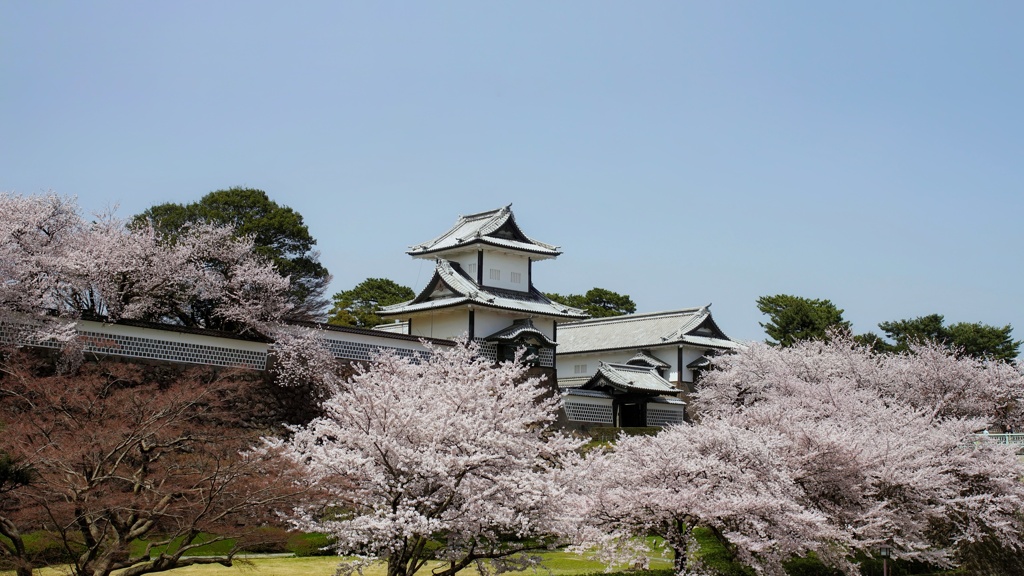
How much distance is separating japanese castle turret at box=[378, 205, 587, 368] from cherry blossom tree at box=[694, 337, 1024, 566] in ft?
27.8

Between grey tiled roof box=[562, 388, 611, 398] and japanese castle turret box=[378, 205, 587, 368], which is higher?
japanese castle turret box=[378, 205, 587, 368]

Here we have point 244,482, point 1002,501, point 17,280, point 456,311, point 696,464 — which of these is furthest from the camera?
point 456,311

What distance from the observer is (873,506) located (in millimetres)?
21906

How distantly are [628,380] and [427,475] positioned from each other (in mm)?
24019

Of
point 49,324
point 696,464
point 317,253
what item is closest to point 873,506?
→ point 696,464

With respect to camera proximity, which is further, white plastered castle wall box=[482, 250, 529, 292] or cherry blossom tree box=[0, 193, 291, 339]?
white plastered castle wall box=[482, 250, 529, 292]

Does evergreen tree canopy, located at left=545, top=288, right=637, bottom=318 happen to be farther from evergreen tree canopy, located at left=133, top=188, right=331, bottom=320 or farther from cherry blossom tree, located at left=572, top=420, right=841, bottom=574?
cherry blossom tree, located at left=572, top=420, right=841, bottom=574

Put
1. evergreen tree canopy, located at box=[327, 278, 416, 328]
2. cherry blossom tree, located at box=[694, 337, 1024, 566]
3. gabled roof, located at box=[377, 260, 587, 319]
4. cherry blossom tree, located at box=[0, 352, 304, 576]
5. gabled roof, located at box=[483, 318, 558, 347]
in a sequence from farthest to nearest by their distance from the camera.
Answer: evergreen tree canopy, located at box=[327, 278, 416, 328]
gabled roof, located at box=[377, 260, 587, 319]
gabled roof, located at box=[483, 318, 558, 347]
cherry blossom tree, located at box=[694, 337, 1024, 566]
cherry blossom tree, located at box=[0, 352, 304, 576]

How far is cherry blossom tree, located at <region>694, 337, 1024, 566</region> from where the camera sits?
2150 cm

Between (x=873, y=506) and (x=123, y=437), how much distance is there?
625 inches

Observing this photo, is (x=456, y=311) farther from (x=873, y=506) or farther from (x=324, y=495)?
(x=324, y=495)

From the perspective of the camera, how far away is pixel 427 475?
15359 millimetres

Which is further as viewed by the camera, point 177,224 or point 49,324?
point 177,224

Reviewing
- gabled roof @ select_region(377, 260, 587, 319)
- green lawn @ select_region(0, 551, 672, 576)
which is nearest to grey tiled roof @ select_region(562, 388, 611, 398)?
gabled roof @ select_region(377, 260, 587, 319)
